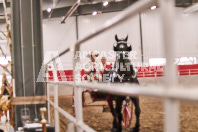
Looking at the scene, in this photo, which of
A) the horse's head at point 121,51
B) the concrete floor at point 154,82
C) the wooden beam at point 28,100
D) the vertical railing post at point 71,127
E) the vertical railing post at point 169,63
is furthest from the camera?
the concrete floor at point 154,82

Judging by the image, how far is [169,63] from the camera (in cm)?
64

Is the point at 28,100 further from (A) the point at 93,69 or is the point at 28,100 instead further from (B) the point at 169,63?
(B) the point at 169,63

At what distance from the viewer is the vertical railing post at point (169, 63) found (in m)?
0.62

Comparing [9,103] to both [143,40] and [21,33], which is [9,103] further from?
[143,40]

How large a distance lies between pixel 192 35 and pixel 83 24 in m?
5.95

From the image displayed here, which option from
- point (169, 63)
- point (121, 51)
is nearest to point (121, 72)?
point (121, 51)

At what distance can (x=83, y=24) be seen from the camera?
15914 millimetres

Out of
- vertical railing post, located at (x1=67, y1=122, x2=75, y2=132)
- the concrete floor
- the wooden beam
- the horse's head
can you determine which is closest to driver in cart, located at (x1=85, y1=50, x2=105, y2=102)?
the horse's head

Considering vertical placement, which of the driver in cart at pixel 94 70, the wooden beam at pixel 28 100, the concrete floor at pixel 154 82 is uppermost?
the driver in cart at pixel 94 70

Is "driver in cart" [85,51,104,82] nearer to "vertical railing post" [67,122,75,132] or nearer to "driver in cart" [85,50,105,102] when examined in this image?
"driver in cart" [85,50,105,102]

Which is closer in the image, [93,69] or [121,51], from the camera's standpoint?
[121,51]

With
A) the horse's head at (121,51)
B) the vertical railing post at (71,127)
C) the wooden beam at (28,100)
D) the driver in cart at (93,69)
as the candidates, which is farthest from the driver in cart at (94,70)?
the vertical railing post at (71,127)

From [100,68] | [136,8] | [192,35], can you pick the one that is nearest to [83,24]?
[192,35]

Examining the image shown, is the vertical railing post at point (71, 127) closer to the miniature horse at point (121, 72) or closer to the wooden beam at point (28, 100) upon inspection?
the miniature horse at point (121, 72)
